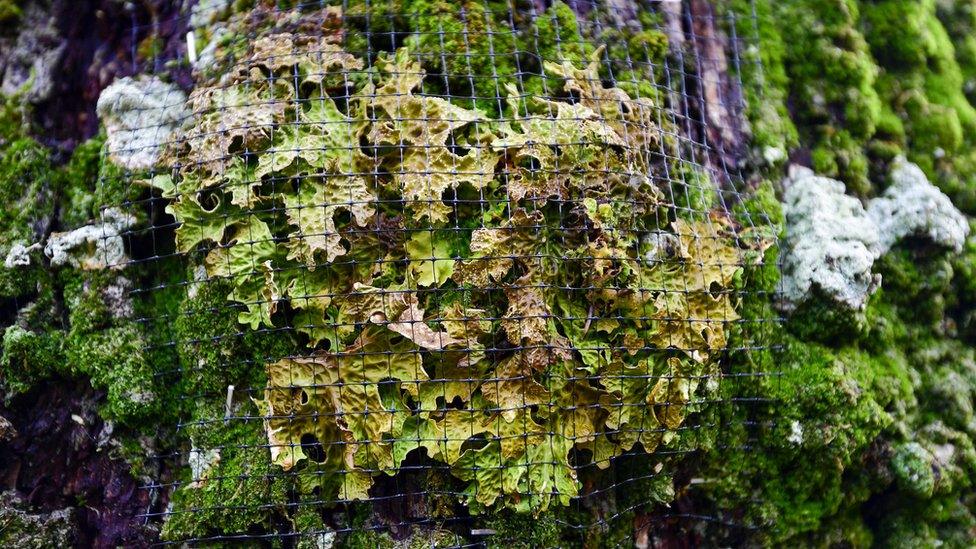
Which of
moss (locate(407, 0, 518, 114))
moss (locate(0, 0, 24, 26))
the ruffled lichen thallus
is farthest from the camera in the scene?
moss (locate(0, 0, 24, 26))

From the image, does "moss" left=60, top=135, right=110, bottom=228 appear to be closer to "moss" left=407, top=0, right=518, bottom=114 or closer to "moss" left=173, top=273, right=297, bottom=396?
"moss" left=173, top=273, right=297, bottom=396

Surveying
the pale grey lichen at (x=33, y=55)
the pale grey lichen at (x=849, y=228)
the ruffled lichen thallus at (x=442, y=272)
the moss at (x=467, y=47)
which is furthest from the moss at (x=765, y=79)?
the pale grey lichen at (x=33, y=55)

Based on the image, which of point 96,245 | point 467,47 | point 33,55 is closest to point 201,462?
point 96,245

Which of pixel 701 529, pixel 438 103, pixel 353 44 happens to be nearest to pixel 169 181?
pixel 353 44

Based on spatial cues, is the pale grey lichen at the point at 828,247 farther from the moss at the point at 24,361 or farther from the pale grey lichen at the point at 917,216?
the moss at the point at 24,361

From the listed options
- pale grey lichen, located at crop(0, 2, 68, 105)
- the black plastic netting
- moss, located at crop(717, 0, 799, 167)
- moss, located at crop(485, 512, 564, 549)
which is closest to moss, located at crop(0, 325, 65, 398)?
the black plastic netting

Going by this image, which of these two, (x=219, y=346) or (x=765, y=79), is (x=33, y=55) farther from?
(x=765, y=79)

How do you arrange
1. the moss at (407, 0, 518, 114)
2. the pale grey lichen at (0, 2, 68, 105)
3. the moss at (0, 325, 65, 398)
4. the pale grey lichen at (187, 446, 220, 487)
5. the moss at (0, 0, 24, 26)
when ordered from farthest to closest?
the moss at (0, 0, 24, 26) < the pale grey lichen at (0, 2, 68, 105) < the moss at (407, 0, 518, 114) < the moss at (0, 325, 65, 398) < the pale grey lichen at (187, 446, 220, 487)

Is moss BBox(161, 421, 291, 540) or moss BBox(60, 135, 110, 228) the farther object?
moss BBox(60, 135, 110, 228)
